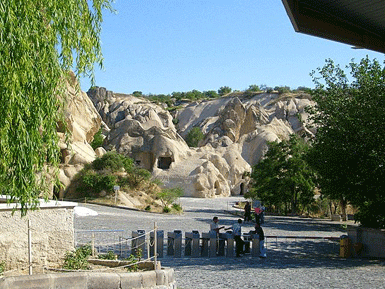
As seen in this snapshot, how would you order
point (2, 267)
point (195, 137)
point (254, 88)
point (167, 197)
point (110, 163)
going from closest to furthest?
point (2, 267)
point (167, 197)
point (110, 163)
point (195, 137)
point (254, 88)

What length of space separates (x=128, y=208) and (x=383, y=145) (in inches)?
854

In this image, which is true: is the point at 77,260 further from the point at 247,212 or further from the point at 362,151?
the point at 247,212

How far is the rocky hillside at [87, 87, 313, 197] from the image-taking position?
2283 inches

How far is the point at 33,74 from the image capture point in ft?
24.4

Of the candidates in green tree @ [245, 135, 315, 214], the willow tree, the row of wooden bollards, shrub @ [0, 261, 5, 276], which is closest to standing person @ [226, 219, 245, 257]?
the row of wooden bollards

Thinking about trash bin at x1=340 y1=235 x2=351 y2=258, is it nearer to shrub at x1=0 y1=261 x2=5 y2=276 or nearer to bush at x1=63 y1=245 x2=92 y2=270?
bush at x1=63 y1=245 x2=92 y2=270

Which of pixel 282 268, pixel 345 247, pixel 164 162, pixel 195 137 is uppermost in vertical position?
pixel 195 137

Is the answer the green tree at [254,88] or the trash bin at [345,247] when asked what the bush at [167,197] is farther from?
the green tree at [254,88]

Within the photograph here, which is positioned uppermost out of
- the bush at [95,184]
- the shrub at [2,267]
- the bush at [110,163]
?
the bush at [110,163]

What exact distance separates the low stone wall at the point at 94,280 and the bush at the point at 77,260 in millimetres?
1592

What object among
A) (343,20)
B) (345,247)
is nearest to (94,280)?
(343,20)

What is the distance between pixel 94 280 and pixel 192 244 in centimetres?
987

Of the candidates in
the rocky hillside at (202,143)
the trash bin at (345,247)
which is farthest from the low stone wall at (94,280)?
the rocky hillside at (202,143)

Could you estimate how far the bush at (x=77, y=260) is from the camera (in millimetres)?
10860
